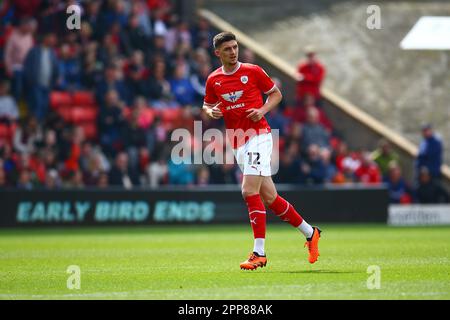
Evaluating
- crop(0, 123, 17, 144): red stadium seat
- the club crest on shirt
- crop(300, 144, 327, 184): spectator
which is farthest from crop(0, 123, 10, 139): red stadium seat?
the club crest on shirt

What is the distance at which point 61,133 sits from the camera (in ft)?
76.2

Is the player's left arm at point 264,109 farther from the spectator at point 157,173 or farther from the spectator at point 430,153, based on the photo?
the spectator at point 430,153

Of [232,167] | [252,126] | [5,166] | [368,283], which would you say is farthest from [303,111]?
[368,283]

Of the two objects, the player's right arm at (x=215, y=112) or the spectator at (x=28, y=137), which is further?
the spectator at (x=28, y=137)

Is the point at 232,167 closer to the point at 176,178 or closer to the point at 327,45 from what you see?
the point at 176,178

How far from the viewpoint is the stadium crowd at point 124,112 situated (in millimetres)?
22875

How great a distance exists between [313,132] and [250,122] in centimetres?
1320

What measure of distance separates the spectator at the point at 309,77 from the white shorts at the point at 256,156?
13.5 metres

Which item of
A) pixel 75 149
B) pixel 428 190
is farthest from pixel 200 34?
pixel 428 190

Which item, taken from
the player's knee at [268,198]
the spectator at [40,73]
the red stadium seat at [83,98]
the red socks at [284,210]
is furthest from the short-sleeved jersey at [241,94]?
the red stadium seat at [83,98]

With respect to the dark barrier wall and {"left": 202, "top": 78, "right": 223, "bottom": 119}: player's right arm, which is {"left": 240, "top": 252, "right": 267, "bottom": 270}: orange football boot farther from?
the dark barrier wall

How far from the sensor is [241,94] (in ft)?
39.7

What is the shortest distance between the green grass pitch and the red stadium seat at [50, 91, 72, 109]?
442 cm

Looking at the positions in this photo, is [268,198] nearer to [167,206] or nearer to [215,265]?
[215,265]
